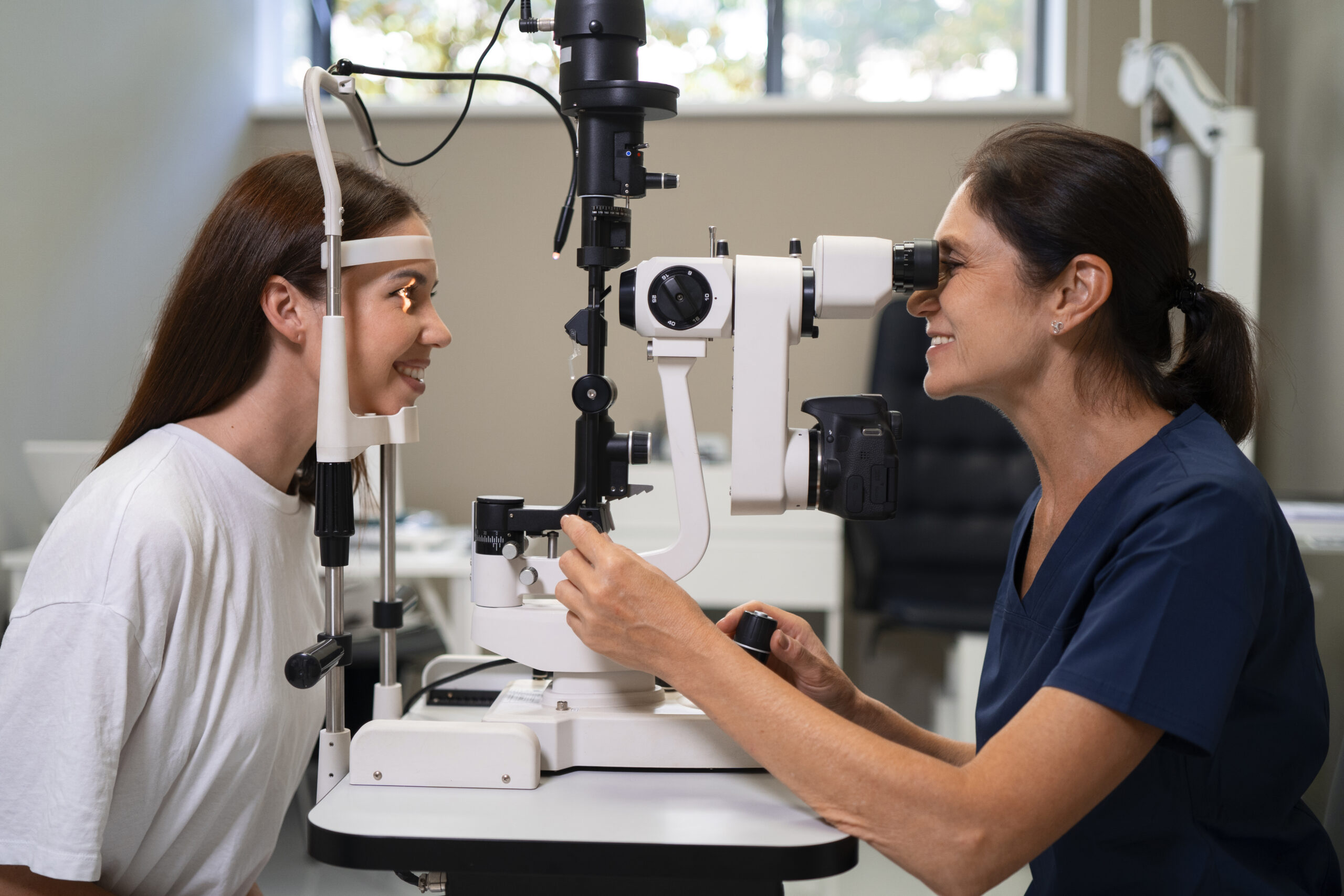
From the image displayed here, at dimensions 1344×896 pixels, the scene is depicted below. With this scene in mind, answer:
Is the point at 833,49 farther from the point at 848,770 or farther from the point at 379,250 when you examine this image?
the point at 848,770

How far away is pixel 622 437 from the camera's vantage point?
35.0 inches

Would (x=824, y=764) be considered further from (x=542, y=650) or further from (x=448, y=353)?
(x=448, y=353)

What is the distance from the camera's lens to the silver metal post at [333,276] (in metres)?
0.92

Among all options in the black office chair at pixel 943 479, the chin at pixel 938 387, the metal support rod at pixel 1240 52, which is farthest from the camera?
the black office chair at pixel 943 479

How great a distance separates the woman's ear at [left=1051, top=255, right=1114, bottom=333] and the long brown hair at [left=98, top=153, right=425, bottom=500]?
713 mm

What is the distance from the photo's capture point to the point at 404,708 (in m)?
1.18

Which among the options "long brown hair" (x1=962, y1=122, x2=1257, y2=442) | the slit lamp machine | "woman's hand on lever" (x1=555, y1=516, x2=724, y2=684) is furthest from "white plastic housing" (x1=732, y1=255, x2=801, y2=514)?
"long brown hair" (x1=962, y1=122, x2=1257, y2=442)

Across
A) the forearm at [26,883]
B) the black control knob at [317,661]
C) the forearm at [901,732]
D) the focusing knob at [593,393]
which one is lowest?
the forearm at [26,883]

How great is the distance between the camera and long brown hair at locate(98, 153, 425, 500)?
1069mm

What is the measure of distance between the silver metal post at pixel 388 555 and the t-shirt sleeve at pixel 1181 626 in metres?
0.60

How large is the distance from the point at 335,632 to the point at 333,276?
325 mm

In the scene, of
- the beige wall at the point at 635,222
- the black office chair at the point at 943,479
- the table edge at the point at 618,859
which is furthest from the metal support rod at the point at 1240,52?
the table edge at the point at 618,859

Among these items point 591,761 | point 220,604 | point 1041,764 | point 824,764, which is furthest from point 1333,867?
point 220,604

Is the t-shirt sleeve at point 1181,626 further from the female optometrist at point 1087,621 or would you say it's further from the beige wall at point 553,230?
the beige wall at point 553,230
